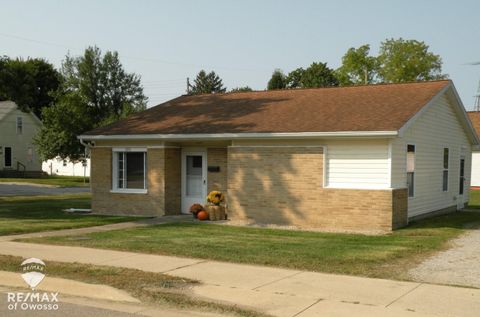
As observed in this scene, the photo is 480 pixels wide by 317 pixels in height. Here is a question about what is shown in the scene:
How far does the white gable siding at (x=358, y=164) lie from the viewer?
15.2 metres

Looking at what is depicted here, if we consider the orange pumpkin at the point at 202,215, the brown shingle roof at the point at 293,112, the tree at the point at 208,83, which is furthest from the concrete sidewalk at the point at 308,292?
the tree at the point at 208,83

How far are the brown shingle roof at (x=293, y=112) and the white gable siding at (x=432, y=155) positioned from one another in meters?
0.67

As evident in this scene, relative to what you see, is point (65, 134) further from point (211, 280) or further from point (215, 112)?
point (211, 280)

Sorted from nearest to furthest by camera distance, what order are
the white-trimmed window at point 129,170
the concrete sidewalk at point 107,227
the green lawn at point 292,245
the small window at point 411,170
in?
the green lawn at point 292,245
the concrete sidewalk at point 107,227
the small window at point 411,170
the white-trimmed window at point 129,170

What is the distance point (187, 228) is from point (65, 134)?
29.6 metres

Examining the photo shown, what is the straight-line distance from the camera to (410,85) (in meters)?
19.0

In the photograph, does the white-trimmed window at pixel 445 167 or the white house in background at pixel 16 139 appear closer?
the white-trimmed window at pixel 445 167

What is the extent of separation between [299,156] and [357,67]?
1718 inches

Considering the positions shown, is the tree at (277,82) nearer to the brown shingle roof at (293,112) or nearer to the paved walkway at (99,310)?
the brown shingle roof at (293,112)

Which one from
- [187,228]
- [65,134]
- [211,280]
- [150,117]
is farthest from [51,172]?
[211,280]

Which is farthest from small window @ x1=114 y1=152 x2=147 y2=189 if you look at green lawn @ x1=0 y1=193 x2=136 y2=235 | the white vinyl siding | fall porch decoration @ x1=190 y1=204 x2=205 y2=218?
the white vinyl siding

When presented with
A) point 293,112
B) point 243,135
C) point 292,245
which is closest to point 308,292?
point 292,245

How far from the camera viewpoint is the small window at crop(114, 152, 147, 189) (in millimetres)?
19250

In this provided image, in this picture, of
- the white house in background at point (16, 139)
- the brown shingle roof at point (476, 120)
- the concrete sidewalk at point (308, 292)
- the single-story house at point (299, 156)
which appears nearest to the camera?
the concrete sidewalk at point (308, 292)
